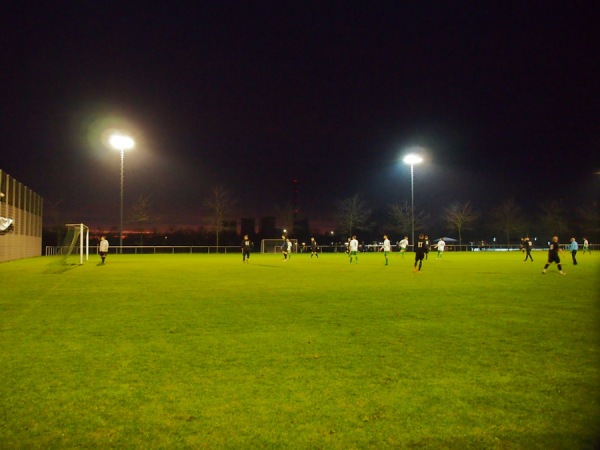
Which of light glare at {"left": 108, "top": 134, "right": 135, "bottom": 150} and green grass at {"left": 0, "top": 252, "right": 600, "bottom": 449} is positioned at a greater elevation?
light glare at {"left": 108, "top": 134, "right": 135, "bottom": 150}

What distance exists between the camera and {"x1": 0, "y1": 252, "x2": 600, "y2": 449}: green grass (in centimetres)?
413

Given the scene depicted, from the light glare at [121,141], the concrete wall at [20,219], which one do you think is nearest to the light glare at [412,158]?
the light glare at [121,141]

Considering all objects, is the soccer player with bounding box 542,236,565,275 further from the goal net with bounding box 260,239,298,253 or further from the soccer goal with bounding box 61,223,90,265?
the goal net with bounding box 260,239,298,253

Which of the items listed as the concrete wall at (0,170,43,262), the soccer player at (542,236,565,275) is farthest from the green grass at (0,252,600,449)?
the concrete wall at (0,170,43,262)

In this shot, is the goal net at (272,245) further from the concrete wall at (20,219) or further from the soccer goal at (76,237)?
the concrete wall at (20,219)

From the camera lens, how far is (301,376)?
18.7 feet

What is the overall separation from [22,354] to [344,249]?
206ft

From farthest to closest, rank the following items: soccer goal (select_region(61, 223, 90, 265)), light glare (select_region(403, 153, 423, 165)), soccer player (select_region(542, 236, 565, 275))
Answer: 1. light glare (select_region(403, 153, 423, 165))
2. soccer goal (select_region(61, 223, 90, 265))
3. soccer player (select_region(542, 236, 565, 275))

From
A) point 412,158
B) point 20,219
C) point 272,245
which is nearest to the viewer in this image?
point 20,219

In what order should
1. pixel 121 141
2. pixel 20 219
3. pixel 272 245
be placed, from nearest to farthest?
pixel 121 141 → pixel 20 219 → pixel 272 245

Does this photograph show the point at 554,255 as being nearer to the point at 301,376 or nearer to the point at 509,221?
the point at 301,376

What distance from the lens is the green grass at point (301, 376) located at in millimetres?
4129

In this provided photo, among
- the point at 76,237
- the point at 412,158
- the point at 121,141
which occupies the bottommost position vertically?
the point at 76,237

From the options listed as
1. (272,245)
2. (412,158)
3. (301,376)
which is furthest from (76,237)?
(412,158)
